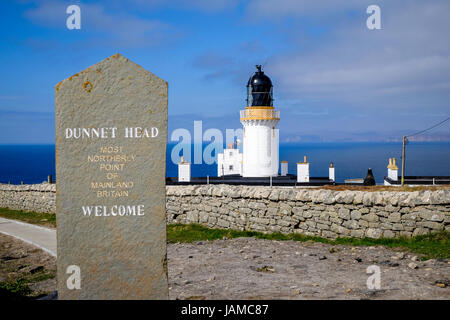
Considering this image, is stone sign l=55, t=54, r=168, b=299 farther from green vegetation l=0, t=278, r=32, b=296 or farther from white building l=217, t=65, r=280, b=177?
white building l=217, t=65, r=280, b=177

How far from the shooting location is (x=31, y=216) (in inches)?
850

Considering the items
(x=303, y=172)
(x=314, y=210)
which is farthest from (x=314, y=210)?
(x=303, y=172)

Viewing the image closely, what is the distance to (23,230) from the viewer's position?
1631cm

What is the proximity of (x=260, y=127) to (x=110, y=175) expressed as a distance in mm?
26785

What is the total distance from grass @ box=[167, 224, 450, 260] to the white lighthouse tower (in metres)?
18.1

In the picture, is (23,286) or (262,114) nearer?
(23,286)

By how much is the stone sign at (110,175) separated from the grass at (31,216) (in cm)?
1314

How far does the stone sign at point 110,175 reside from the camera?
18.9ft

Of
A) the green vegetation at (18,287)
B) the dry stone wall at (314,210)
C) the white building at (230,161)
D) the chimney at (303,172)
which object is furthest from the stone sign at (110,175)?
the white building at (230,161)

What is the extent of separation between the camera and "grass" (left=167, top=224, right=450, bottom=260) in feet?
31.4

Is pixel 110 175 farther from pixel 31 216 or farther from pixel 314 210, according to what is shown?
pixel 31 216

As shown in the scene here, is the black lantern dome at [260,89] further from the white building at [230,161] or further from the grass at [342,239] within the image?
the grass at [342,239]
